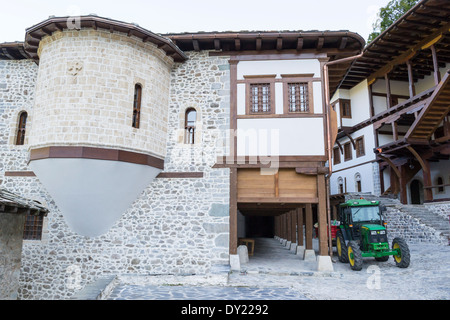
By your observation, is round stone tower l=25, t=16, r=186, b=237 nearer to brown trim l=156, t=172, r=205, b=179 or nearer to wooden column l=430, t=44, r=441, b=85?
brown trim l=156, t=172, r=205, b=179

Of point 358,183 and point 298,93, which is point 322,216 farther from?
point 358,183

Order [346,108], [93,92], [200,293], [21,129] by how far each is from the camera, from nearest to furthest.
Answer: [200,293], [93,92], [21,129], [346,108]

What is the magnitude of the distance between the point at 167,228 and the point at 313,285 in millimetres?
4226

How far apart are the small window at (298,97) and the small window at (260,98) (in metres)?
0.63

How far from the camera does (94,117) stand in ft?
28.5

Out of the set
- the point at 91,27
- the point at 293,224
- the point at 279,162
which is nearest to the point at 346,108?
the point at 293,224

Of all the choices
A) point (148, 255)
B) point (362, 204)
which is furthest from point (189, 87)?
point (362, 204)

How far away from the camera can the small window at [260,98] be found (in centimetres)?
998

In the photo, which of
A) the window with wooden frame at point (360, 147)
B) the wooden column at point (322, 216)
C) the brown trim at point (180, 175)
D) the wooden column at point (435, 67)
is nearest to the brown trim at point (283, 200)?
the wooden column at point (322, 216)

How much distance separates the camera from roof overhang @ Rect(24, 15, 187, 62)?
870 centimetres

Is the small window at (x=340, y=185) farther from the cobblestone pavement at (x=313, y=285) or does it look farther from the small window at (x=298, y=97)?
the small window at (x=298, y=97)

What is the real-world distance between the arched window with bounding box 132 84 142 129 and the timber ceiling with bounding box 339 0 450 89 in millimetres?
12308

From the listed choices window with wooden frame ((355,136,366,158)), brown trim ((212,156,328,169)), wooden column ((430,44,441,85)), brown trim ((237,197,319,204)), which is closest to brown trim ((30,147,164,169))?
brown trim ((212,156,328,169))

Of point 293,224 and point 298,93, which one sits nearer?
point 298,93
